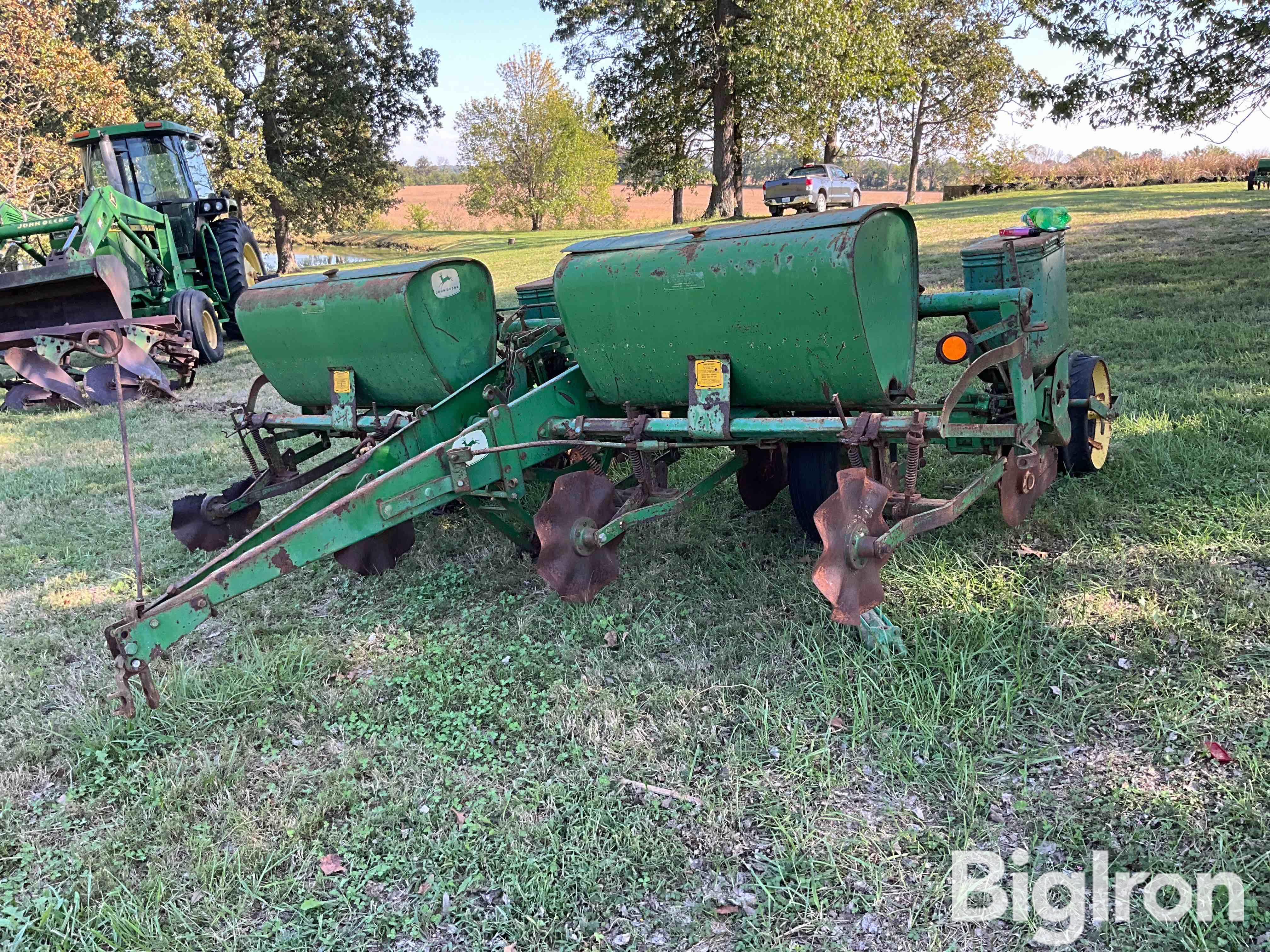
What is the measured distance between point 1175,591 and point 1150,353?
4.24 m

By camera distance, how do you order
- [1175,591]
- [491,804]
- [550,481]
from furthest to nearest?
[550,481] → [1175,591] → [491,804]

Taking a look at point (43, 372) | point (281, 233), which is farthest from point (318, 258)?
point (43, 372)

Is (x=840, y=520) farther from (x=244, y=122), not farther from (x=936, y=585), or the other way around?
(x=244, y=122)

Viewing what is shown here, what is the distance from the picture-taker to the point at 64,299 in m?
9.22

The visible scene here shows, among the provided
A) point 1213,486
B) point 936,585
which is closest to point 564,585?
point 936,585

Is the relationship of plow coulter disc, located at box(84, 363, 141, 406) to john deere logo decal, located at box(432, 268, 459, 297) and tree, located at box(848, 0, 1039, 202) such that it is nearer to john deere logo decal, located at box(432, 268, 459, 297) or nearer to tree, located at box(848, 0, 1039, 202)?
john deere logo decal, located at box(432, 268, 459, 297)

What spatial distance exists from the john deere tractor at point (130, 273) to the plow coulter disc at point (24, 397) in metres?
0.01

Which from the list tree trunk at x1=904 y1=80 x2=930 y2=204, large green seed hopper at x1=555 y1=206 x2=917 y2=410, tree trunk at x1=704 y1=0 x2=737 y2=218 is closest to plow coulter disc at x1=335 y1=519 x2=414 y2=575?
large green seed hopper at x1=555 y1=206 x2=917 y2=410

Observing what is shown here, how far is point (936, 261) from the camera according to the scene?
44.7ft

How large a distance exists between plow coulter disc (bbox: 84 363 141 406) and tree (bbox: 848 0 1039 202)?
26267mm

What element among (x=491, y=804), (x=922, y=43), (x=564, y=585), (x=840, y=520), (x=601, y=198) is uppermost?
(x=922, y=43)

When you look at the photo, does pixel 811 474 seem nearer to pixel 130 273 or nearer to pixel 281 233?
pixel 130 273

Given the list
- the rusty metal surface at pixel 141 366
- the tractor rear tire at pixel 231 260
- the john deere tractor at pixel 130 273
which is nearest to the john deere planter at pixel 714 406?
the john deere tractor at pixel 130 273

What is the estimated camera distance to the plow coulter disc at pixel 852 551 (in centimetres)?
295
